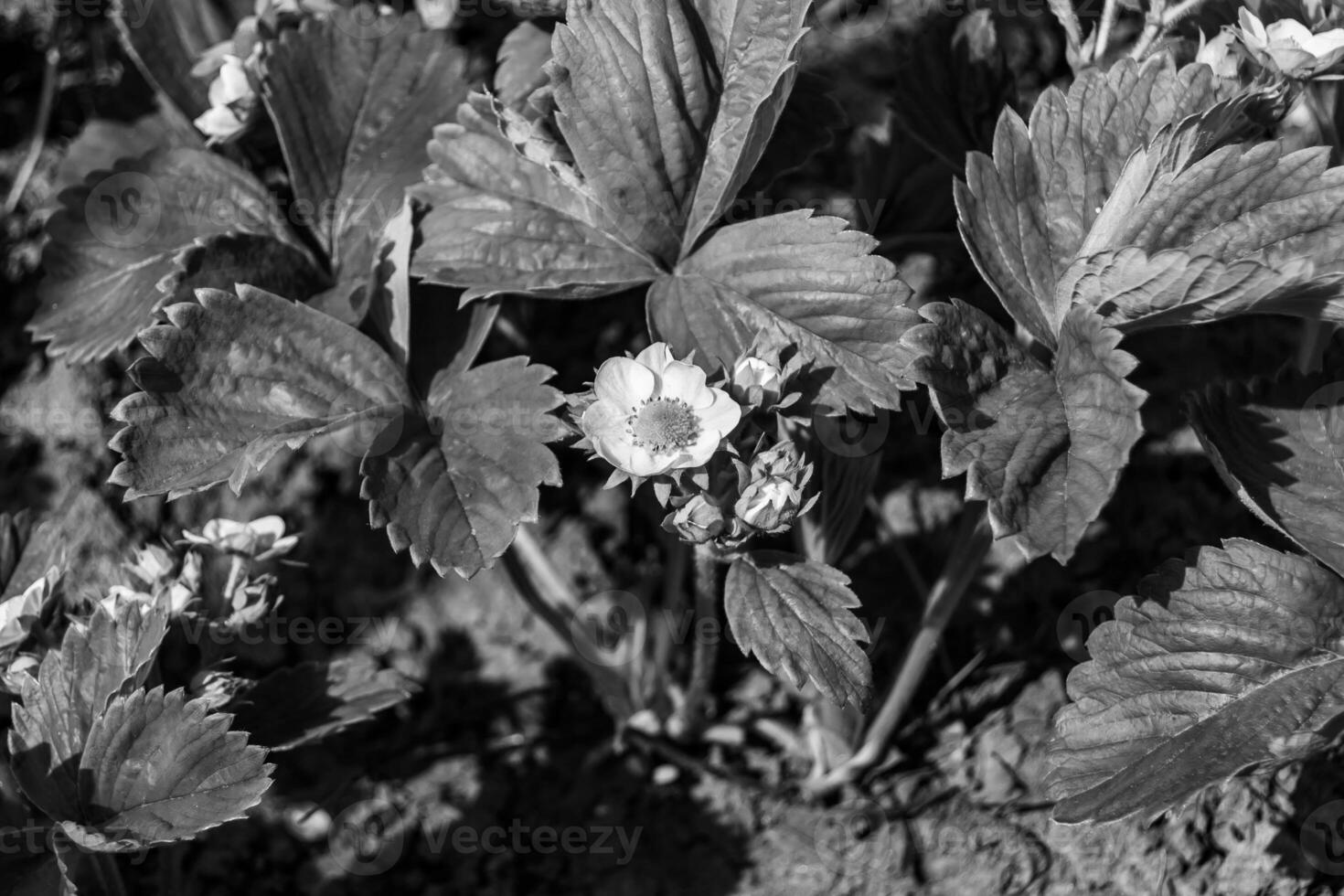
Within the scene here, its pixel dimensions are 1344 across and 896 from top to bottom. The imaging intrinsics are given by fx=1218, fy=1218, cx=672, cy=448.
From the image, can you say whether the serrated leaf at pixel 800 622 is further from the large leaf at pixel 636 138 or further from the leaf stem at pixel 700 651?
the large leaf at pixel 636 138

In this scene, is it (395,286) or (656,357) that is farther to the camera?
(395,286)

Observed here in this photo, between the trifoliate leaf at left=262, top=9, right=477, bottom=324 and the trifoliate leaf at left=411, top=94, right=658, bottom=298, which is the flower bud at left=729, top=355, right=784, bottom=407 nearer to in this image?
the trifoliate leaf at left=411, top=94, right=658, bottom=298

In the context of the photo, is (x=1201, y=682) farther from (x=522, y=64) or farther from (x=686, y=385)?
(x=522, y=64)

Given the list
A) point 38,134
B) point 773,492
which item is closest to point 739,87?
point 773,492

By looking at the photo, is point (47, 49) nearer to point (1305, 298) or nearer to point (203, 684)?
point (203, 684)

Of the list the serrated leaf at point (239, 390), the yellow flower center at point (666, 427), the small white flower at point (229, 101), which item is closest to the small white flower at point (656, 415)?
the yellow flower center at point (666, 427)
